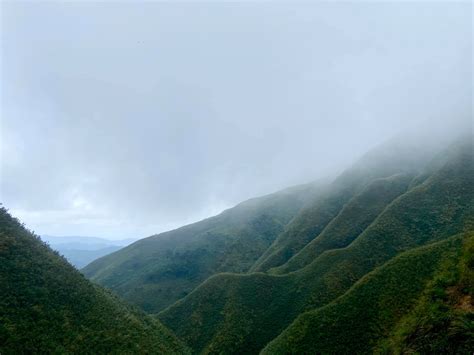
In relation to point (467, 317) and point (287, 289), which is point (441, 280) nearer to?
point (467, 317)

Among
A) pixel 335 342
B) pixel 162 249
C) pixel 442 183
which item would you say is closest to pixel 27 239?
pixel 335 342

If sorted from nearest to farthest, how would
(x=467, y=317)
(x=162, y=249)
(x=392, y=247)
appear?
(x=467, y=317) → (x=392, y=247) → (x=162, y=249)

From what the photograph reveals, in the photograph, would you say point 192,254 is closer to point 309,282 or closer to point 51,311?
point 309,282

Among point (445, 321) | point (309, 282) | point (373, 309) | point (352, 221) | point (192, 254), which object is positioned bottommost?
point (373, 309)

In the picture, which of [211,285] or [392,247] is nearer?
[392,247]

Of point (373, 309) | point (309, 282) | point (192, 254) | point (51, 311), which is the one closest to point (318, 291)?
point (309, 282)

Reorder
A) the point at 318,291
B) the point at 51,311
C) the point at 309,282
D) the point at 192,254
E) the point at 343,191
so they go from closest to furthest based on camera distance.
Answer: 1. the point at 51,311
2. the point at 318,291
3. the point at 309,282
4. the point at 343,191
5. the point at 192,254
